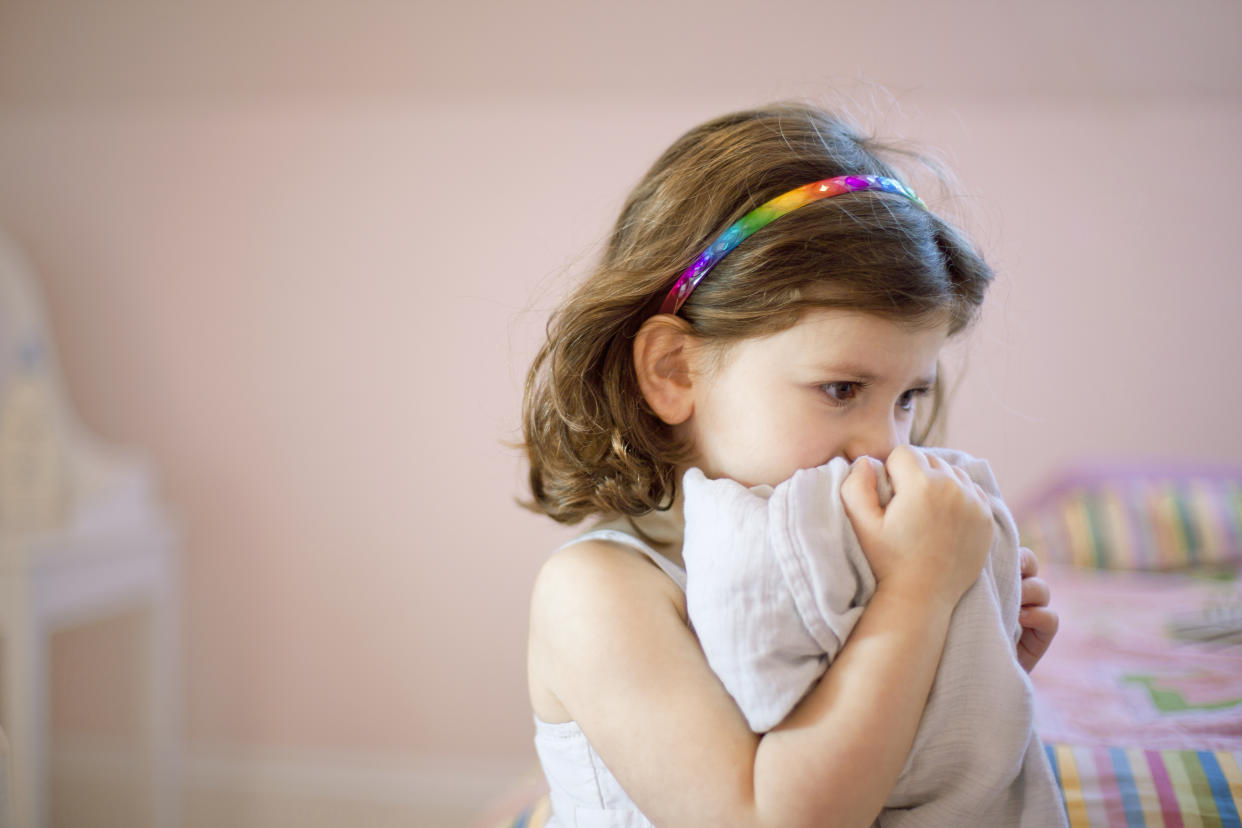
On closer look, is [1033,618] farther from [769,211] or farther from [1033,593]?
[769,211]

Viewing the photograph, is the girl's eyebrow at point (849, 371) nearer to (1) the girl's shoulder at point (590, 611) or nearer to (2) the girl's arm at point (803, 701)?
(2) the girl's arm at point (803, 701)

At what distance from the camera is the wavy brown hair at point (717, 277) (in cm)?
65

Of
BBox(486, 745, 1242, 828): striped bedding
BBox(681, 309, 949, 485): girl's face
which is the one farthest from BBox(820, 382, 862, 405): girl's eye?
BBox(486, 745, 1242, 828): striped bedding

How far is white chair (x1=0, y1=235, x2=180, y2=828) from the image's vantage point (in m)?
1.49

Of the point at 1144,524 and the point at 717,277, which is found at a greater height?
the point at 717,277

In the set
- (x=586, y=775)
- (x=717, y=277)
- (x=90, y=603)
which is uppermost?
(x=717, y=277)

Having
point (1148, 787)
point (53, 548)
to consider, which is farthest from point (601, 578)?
point (53, 548)

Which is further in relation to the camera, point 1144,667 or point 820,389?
point 1144,667

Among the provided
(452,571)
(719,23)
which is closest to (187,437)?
(452,571)

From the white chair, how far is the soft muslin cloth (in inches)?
54.9

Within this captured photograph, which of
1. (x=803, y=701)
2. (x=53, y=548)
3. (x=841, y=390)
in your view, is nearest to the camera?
(x=803, y=701)

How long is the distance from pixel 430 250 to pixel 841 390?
1.49 m

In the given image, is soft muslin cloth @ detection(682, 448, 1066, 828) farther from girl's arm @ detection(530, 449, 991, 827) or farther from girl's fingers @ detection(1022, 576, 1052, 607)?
girl's fingers @ detection(1022, 576, 1052, 607)

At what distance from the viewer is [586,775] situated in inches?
26.9
